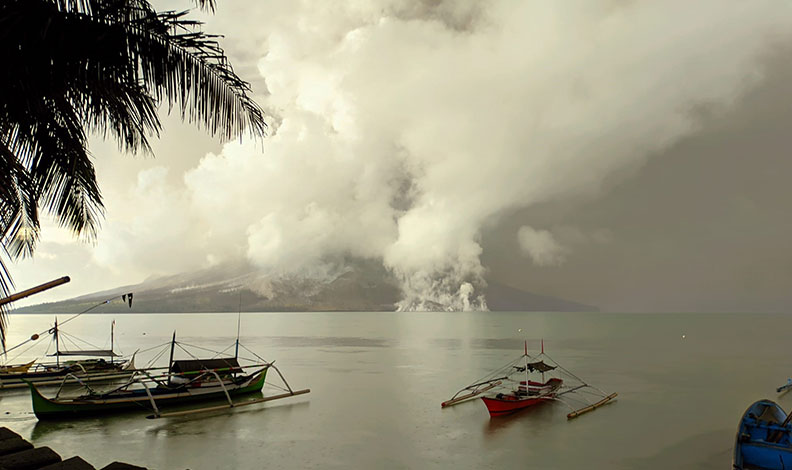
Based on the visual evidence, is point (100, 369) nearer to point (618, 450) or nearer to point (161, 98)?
point (618, 450)

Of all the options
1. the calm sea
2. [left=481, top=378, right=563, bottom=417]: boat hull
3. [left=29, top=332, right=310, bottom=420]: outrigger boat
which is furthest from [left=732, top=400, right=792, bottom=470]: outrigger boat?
[left=29, top=332, right=310, bottom=420]: outrigger boat

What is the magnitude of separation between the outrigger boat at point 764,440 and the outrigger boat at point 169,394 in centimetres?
1928

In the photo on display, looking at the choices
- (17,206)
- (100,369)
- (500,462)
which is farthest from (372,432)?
(100,369)

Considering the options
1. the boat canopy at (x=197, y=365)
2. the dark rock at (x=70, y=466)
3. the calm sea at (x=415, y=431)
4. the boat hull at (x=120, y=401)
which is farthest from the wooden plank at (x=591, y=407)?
the dark rock at (x=70, y=466)

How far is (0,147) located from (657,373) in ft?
157

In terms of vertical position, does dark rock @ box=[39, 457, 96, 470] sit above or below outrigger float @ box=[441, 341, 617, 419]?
above

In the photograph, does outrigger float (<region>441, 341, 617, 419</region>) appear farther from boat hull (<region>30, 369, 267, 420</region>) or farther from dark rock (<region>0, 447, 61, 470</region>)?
dark rock (<region>0, 447, 61, 470</region>)

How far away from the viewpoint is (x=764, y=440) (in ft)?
50.9

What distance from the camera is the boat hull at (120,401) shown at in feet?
73.8

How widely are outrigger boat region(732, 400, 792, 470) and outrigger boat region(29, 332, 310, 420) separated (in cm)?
1928

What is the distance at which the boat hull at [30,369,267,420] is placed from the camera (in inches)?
886

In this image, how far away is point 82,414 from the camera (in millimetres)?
23219

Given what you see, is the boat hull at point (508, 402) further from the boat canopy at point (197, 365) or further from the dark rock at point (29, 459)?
the dark rock at point (29, 459)

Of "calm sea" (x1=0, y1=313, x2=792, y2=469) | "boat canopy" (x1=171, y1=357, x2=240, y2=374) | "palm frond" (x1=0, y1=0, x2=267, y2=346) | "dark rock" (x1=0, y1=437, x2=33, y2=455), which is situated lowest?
"calm sea" (x1=0, y1=313, x2=792, y2=469)
